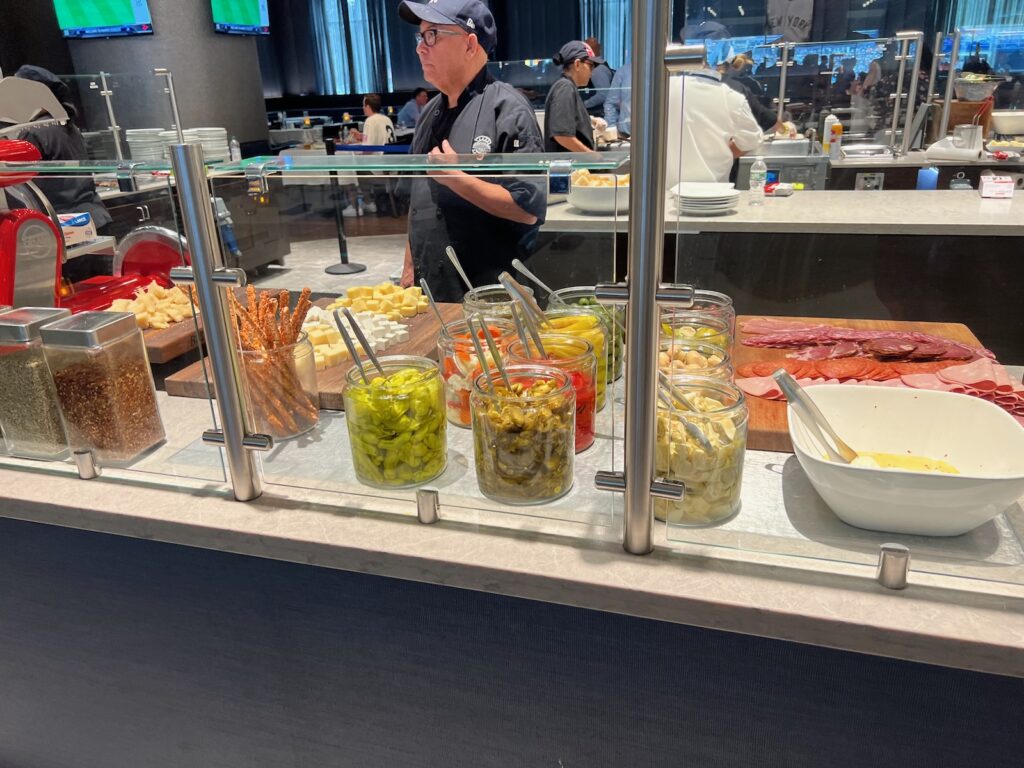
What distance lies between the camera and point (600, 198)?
713 mm

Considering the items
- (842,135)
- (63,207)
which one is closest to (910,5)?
(842,135)

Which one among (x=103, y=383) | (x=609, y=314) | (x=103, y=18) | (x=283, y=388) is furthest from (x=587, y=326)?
(x=103, y=18)

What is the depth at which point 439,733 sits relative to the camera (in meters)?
0.90

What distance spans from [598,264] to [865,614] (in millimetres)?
422

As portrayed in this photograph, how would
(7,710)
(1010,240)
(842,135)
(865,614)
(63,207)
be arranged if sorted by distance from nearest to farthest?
(865,614)
(63,207)
(7,710)
(842,135)
(1010,240)

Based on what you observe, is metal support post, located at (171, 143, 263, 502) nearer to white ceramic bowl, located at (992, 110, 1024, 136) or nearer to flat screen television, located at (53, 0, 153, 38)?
white ceramic bowl, located at (992, 110, 1024, 136)

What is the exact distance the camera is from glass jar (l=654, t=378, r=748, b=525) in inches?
28.6

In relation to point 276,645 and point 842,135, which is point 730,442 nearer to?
point 276,645

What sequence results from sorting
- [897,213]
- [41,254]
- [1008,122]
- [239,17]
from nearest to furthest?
[41,254] → [897,213] → [1008,122] → [239,17]

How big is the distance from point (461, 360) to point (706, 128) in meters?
0.39

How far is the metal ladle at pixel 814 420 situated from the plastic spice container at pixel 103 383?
2.42 feet

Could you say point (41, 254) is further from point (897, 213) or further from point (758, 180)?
point (897, 213)

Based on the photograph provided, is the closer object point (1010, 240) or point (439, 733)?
point (439, 733)

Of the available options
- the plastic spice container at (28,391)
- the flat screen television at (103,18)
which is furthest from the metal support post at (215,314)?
the flat screen television at (103,18)
